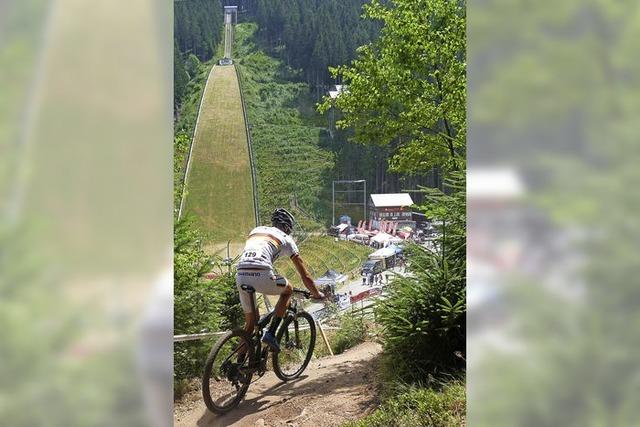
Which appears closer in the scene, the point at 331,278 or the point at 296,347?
the point at 296,347

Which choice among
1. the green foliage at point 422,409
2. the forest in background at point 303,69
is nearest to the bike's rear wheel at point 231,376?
the green foliage at point 422,409

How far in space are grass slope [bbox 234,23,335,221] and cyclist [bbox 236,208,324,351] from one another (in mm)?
582

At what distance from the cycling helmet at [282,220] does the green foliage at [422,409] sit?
1.54 metres

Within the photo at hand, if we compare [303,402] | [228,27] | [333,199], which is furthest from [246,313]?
[228,27]

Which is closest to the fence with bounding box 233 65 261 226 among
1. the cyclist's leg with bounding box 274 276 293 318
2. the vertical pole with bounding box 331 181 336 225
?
the vertical pole with bounding box 331 181 336 225

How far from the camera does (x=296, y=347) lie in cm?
565

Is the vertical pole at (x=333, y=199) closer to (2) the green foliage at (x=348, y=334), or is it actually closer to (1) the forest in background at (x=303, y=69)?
(1) the forest in background at (x=303, y=69)

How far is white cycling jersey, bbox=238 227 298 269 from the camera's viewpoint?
5.30 meters

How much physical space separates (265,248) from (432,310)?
4.09 ft

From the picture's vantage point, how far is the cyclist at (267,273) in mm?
5215

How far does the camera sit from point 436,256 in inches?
204

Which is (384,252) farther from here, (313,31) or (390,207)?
(313,31)

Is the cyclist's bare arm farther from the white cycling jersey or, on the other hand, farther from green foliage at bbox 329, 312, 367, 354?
green foliage at bbox 329, 312, 367, 354

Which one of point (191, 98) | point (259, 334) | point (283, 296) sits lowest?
point (259, 334)
